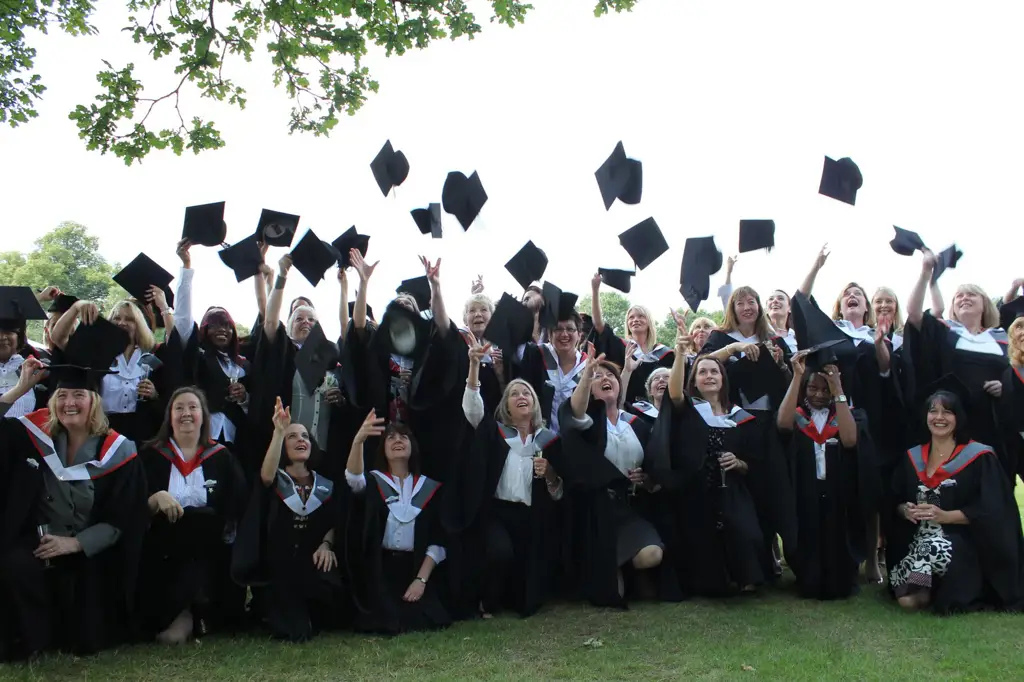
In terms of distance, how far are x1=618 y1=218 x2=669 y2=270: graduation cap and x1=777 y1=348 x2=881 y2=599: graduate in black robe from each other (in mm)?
1885

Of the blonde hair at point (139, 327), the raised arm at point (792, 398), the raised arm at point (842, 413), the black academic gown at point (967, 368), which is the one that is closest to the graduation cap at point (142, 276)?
the blonde hair at point (139, 327)

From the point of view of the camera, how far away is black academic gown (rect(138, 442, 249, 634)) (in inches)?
212

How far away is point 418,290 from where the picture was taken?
720 cm

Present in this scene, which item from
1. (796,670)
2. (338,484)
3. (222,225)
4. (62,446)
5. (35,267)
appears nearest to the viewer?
(796,670)

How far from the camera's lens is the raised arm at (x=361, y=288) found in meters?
6.31

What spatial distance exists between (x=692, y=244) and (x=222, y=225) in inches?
146

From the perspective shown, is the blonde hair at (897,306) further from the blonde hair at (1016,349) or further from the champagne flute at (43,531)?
the champagne flute at (43,531)

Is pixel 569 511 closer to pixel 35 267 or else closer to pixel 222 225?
pixel 222 225

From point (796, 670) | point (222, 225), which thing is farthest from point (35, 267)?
point (796, 670)

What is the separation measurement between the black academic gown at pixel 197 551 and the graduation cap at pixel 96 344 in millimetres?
660

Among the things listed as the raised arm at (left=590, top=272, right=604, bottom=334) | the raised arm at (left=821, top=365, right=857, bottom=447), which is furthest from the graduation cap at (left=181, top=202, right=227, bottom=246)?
the raised arm at (left=821, top=365, right=857, bottom=447)

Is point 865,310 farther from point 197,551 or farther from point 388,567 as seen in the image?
point 197,551

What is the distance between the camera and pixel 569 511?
6281 mm

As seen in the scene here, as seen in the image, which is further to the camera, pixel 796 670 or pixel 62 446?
pixel 62 446
